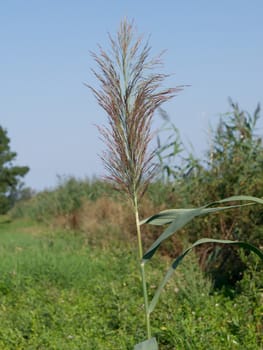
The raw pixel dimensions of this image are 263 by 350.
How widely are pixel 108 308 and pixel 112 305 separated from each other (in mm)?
49

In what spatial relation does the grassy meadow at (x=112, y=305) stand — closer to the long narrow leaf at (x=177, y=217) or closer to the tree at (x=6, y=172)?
the long narrow leaf at (x=177, y=217)

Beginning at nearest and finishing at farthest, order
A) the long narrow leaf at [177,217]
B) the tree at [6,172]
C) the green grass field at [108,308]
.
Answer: the long narrow leaf at [177,217] < the green grass field at [108,308] < the tree at [6,172]

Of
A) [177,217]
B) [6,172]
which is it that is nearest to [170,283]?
[177,217]

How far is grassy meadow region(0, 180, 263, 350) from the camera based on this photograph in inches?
195

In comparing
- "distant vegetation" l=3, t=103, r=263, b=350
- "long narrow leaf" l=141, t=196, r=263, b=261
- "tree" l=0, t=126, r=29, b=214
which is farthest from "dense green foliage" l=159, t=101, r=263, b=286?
"tree" l=0, t=126, r=29, b=214

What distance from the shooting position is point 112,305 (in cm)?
607

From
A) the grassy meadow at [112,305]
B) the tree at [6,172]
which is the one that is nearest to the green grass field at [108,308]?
the grassy meadow at [112,305]

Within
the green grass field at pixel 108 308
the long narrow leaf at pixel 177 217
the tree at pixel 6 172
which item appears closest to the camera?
the long narrow leaf at pixel 177 217

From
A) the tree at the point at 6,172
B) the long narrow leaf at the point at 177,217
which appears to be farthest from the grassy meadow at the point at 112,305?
the tree at the point at 6,172

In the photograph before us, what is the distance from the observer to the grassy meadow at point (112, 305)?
4953 mm

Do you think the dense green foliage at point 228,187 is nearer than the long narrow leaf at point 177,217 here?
No

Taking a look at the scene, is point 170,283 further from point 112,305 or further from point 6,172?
point 6,172

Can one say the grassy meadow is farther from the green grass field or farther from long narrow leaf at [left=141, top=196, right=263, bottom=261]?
long narrow leaf at [left=141, top=196, right=263, bottom=261]

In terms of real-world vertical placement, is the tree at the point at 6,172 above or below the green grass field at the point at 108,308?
above
